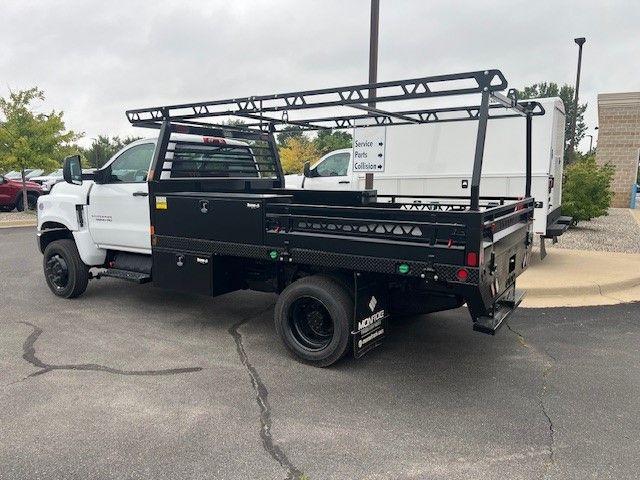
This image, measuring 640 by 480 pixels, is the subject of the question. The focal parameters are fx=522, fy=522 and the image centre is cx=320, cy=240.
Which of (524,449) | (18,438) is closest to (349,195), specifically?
(524,449)

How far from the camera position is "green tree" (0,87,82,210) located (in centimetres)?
1652

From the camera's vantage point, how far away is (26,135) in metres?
16.8

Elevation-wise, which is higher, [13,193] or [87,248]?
[13,193]

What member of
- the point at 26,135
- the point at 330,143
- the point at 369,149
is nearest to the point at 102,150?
the point at 330,143

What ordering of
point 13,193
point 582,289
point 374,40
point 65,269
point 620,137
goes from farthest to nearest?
point 620,137 < point 13,193 < point 374,40 < point 582,289 < point 65,269

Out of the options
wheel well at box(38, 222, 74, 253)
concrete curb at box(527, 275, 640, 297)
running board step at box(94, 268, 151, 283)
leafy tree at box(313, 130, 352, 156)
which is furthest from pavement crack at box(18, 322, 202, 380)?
leafy tree at box(313, 130, 352, 156)

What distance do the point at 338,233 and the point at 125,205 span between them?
2.96 meters

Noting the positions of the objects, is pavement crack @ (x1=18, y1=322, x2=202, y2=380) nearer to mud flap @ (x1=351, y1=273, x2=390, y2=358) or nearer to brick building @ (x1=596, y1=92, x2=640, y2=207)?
mud flap @ (x1=351, y1=273, x2=390, y2=358)

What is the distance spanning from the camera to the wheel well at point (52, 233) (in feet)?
22.1

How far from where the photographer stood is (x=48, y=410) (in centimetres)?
368

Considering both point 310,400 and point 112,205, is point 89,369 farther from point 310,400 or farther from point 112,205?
point 112,205

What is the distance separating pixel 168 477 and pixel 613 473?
252 centimetres

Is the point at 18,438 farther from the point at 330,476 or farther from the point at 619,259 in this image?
the point at 619,259

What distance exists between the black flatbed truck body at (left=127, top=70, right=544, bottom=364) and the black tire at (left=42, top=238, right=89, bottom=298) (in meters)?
1.68
